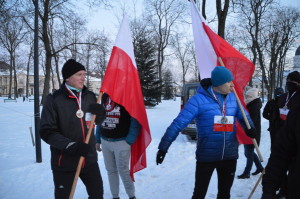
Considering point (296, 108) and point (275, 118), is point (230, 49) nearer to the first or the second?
point (275, 118)

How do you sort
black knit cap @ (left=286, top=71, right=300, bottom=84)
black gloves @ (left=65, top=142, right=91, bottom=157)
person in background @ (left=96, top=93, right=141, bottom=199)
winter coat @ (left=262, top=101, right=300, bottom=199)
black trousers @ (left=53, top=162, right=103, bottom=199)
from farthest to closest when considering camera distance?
black knit cap @ (left=286, top=71, right=300, bottom=84), person in background @ (left=96, top=93, right=141, bottom=199), black trousers @ (left=53, top=162, right=103, bottom=199), black gloves @ (left=65, top=142, right=91, bottom=157), winter coat @ (left=262, top=101, right=300, bottom=199)

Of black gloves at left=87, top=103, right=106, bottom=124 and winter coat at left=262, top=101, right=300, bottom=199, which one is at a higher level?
black gloves at left=87, top=103, right=106, bottom=124

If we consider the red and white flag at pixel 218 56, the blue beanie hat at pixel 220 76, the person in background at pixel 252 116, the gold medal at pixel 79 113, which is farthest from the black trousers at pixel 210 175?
the person in background at pixel 252 116

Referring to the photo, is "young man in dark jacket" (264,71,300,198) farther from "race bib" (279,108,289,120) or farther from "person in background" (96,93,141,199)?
"person in background" (96,93,141,199)

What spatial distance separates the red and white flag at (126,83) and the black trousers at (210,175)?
3.24 ft

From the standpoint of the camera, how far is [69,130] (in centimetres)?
257

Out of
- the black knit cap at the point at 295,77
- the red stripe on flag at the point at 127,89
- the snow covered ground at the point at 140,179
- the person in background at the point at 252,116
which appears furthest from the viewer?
the person in background at the point at 252,116

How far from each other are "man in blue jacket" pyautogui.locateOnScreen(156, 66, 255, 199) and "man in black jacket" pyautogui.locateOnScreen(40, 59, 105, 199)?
0.76 m

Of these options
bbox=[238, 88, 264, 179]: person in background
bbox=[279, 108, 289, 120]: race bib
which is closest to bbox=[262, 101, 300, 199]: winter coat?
bbox=[279, 108, 289, 120]: race bib

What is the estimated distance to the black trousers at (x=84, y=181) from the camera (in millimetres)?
2584

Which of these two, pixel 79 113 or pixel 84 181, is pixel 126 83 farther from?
pixel 84 181

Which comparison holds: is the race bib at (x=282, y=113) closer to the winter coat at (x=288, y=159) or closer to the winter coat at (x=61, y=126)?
the winter coat at (x=288, y=159)

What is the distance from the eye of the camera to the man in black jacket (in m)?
2.44

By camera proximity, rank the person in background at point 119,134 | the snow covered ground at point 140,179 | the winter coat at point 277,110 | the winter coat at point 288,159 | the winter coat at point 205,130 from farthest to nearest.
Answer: the snow covered ground at point 140,179 → the winter coat at point 277,110 → the person in background at point 119,134 → the winter coat at point 205,130 → the winter coat at point 288,159
